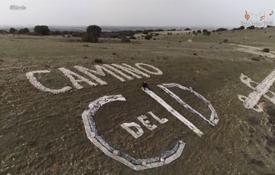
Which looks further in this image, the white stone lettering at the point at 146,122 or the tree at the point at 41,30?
the tree at the point at 41,30

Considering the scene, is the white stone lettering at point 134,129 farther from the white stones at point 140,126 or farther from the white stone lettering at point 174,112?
the white stone lettering at point 174,112

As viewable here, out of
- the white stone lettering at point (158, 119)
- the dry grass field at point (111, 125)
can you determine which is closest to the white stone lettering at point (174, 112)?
the dry grass field at point (111, 125)

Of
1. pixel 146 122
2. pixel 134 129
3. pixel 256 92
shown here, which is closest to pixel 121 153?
pixel 134 129

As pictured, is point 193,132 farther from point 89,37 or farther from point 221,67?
point 89,37

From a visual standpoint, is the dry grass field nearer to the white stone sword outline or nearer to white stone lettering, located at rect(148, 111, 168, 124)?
white stone lettering, located at rect(148, 111, 168, 124)

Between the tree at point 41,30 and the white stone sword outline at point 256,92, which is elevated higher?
the white stone sword outline at point 256,92

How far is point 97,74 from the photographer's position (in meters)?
32.2

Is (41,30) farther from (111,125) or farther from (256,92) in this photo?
(111,125)

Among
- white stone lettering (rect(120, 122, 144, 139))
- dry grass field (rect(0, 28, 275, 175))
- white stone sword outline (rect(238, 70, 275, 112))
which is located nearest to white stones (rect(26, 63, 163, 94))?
dry grass field (rect(0, 28, 275, 175))

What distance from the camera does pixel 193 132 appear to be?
28.8m

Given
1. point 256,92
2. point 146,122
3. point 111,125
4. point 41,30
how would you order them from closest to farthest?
point 111,125 → point 146,122 → point 256,92 → point 41,30

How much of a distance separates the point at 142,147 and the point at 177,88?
12.3 meters

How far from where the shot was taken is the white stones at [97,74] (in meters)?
27.6

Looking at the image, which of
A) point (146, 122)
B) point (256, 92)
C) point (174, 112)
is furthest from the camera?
point (256, 92)
